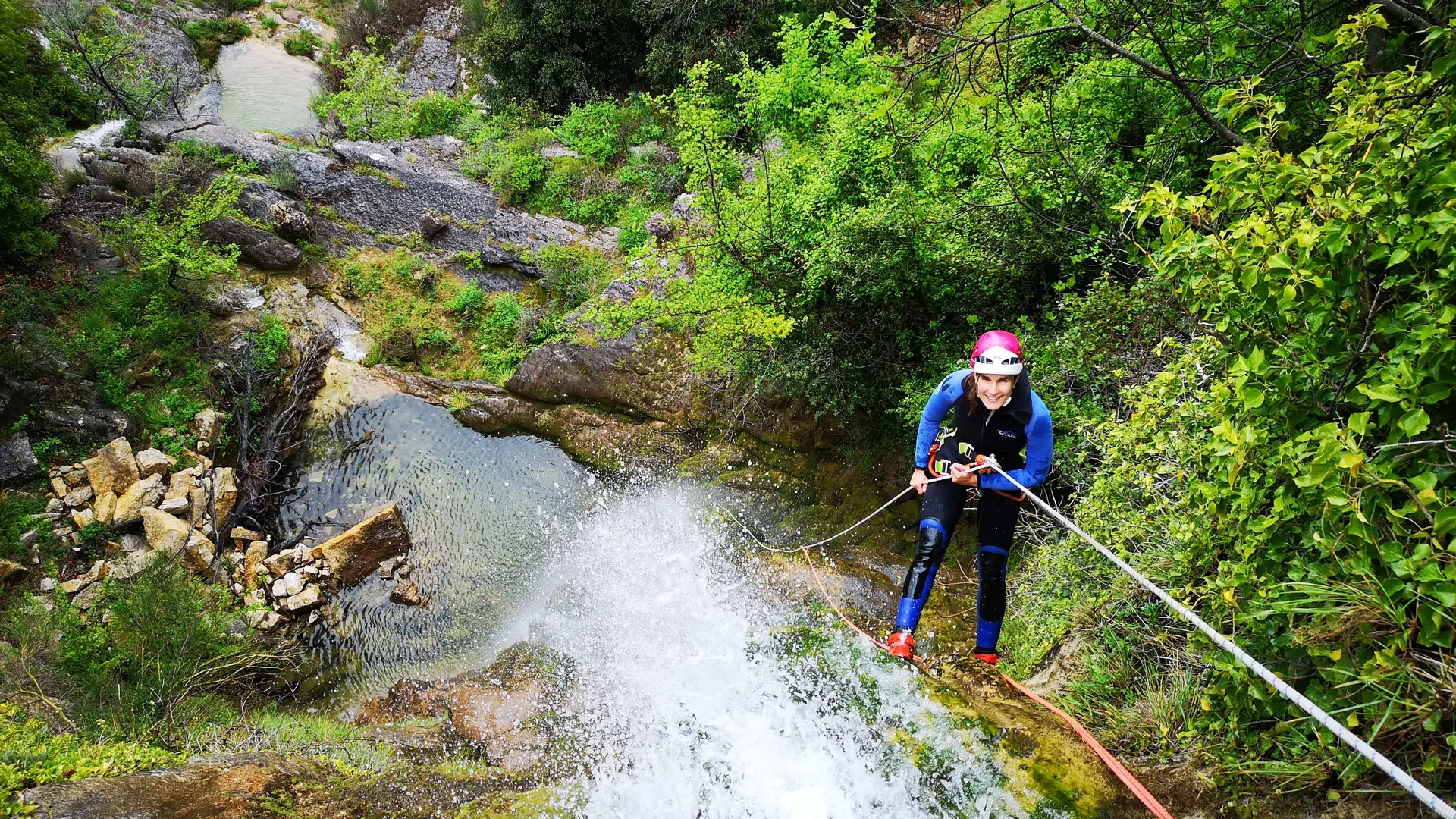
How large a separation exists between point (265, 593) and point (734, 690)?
6.17 meters

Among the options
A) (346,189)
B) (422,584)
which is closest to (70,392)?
(422,584)

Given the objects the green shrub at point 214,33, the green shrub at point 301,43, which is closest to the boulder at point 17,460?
the green shrub at point 214,33

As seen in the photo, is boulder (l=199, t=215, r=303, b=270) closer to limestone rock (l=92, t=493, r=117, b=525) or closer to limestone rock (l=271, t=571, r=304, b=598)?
limestone rock (l=92, t=493, r=117, b=525)

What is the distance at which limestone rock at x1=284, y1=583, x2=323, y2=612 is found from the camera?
24.2ft

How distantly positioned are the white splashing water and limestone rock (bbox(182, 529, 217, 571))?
4.39m

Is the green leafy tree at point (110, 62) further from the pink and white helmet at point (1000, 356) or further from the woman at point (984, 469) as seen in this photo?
the pink and white helmet at point (1000, 356)

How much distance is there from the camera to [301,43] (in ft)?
75.6

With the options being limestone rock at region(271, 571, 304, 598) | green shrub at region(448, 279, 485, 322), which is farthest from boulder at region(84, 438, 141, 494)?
green shrub at region(448, 279, 485, 322)

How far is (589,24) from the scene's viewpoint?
55.4 feet

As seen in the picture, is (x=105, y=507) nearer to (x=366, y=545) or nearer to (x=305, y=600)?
(x=305, y=600)

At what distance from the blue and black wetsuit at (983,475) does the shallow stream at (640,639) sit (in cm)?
77

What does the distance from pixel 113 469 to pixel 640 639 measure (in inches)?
306

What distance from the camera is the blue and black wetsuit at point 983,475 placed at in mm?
A: 4125

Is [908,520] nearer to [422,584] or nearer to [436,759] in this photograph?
[436,759]
